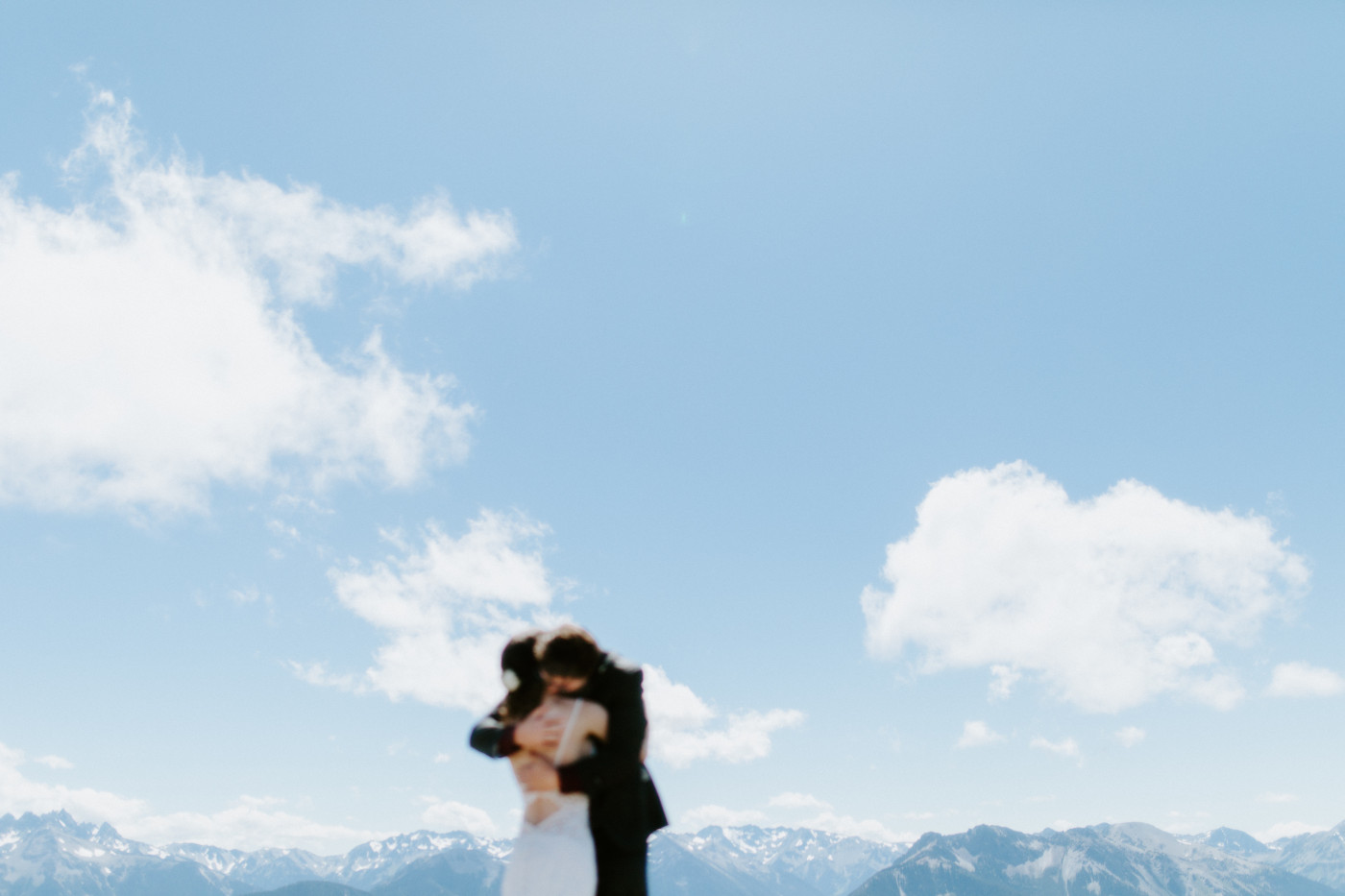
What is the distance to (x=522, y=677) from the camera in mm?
4648

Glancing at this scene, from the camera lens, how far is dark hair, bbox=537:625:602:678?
4414mm

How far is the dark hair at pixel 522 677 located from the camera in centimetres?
458

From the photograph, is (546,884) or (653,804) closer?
(546,884)

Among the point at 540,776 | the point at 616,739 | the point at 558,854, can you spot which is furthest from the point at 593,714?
the point at 558,854

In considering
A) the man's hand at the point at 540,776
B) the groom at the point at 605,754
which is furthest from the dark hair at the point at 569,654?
the man's hand at the point at 540,776

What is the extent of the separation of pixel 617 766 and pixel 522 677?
77 cm

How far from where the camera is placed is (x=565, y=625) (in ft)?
14.9

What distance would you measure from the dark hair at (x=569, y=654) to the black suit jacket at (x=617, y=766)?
0.10 meters

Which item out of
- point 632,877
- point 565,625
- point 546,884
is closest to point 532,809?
point 546,884

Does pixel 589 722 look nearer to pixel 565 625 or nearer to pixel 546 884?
pixel 565 625

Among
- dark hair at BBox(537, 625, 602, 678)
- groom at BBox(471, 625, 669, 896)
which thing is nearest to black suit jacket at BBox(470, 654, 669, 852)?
groom at BBox(471, 625, 669, 896)

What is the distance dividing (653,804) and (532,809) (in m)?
0.77

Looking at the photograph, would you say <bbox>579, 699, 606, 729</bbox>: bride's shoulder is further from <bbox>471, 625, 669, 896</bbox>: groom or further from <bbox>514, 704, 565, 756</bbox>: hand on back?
<bbox>514, 704, 565, 756</bbox>: hand on back

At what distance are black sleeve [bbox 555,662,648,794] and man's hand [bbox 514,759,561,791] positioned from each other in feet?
0.16
